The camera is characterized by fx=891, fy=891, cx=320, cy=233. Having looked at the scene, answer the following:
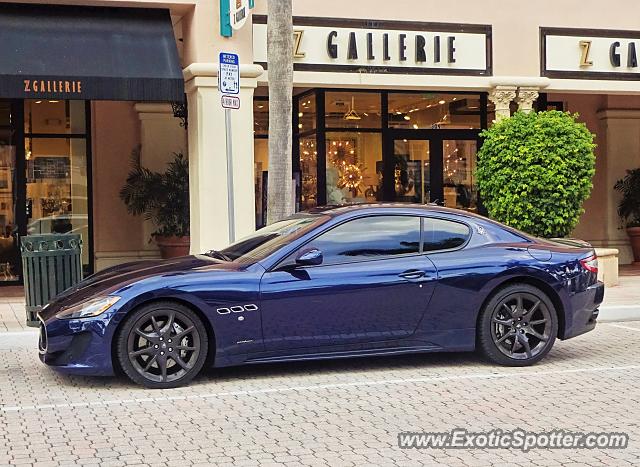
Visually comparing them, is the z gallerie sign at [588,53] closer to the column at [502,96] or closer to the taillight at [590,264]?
the column at [502,96]

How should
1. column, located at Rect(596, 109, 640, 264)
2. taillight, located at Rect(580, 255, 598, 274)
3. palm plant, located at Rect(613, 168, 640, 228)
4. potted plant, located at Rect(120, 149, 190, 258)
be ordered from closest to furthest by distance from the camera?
taillight, located at Rect(580, 255, 598, 274)
potted plant, located at Rect(120, 149, 190, 258)
palm plant, located at Rect(613, 168, 640, 228)
column, located at Rect(596, 109, 640, 264)

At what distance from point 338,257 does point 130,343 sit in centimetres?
190

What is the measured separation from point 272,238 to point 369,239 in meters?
0.88

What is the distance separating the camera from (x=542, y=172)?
1305 cm

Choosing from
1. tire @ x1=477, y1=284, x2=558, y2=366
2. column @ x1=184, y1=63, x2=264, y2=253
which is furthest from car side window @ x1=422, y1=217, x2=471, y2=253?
column @ x1=184, y1=63, x2=264, y2=253

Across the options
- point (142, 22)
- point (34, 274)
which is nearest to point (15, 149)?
point (142, 22)

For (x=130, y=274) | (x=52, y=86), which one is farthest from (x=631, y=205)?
(x=130, y=274)

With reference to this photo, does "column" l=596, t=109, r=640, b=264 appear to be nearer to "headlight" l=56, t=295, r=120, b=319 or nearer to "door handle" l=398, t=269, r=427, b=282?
"door handle" l=398, t=269, r=427, b=282

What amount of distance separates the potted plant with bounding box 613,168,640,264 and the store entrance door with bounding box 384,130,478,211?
3349mm

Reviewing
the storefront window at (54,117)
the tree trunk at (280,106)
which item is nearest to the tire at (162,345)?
the tree trunk at (280,106)

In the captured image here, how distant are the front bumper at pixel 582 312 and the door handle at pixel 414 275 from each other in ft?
4.87

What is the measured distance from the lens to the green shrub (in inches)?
515

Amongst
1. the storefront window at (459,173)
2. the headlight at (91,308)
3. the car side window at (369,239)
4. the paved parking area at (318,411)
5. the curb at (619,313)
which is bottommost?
the paved parking area at (318,411)

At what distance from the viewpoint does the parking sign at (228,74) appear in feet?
33.2
